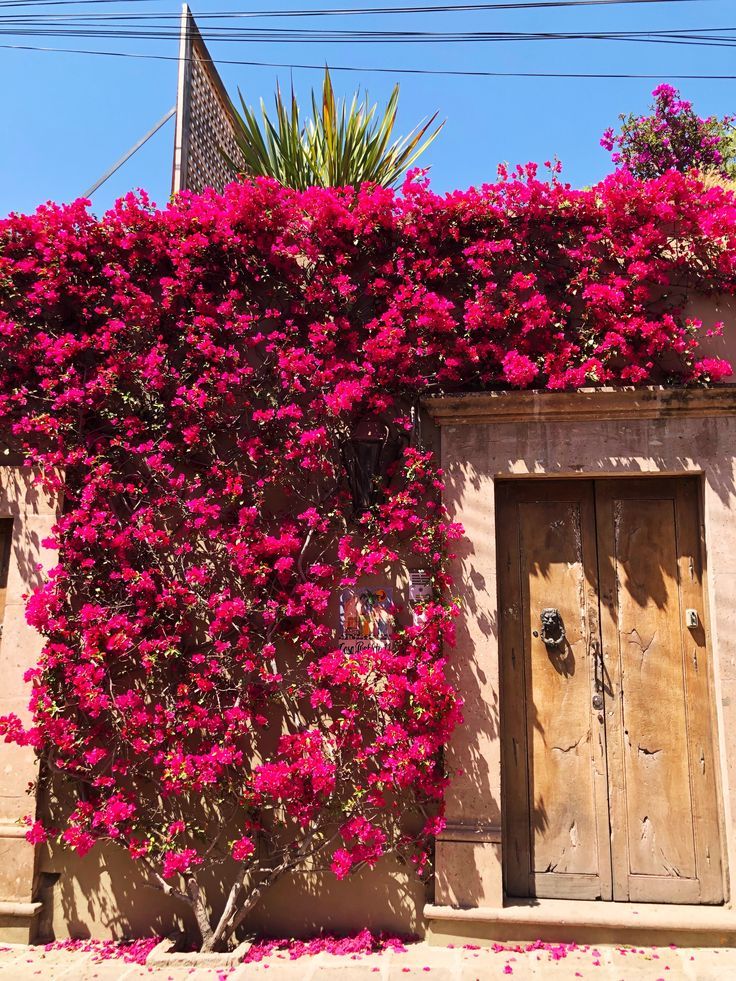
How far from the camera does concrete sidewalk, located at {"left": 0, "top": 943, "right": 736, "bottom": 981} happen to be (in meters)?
3.40

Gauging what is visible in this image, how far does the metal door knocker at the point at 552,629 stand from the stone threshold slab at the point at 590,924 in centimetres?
134

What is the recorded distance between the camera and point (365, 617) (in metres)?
4.14

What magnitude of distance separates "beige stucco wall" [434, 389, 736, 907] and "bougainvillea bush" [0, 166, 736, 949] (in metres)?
0.14

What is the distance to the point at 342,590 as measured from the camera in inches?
165

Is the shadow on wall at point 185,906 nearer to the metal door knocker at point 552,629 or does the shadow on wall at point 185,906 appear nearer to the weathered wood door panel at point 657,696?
the weathered wood door panel at point 657,696

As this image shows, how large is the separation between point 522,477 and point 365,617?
1193 millimetres

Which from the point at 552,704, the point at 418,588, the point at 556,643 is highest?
the point at 418,588

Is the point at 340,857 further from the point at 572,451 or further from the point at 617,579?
the point at 572,451

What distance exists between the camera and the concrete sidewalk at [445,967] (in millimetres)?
3400

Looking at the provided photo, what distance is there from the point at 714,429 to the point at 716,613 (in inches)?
39.2

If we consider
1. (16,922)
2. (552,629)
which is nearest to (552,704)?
(552,629)

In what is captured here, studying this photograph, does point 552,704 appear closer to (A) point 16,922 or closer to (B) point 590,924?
(B) point 590,924

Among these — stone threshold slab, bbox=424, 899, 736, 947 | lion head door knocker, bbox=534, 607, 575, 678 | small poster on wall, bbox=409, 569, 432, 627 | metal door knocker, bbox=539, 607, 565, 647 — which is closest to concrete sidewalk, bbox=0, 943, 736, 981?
stone threshold slab, bbox=424, 899, 736, 947

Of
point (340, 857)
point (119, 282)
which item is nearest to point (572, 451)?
point (340, 857)
